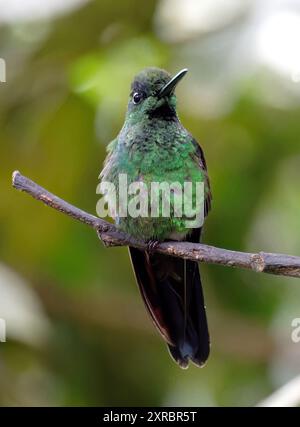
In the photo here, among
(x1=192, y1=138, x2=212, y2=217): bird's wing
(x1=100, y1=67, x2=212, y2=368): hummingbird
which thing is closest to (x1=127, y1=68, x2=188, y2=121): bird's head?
(x1=100, y1=67, x2=212, y2=368): hummingbird

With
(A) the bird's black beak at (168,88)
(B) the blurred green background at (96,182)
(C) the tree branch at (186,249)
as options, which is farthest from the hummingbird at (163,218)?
(B) the blurred green background at (96,182)

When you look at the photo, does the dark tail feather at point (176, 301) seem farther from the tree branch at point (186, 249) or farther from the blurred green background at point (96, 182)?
the blurred green background at point (96, 182)

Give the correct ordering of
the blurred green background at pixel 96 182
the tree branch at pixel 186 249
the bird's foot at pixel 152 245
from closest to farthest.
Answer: the tree branch at pixel 186 249 < the bird's foot at pixel 152 245 < the blurred green background at pixel 96 182

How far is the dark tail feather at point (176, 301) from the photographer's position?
4.50 meters

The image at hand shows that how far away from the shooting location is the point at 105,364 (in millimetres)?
6484

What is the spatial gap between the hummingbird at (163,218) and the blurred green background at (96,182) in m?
1.33

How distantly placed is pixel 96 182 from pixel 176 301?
74.7 inches

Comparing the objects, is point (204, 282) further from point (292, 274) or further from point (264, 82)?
point (292, 274)

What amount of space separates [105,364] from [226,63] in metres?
2.39

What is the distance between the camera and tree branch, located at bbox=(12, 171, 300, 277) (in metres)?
3.49

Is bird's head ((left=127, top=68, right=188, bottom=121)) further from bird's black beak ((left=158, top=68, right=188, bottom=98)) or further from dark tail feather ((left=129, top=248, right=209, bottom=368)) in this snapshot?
dark tail feather ((left=129, top=248, right=209, bottom=368))

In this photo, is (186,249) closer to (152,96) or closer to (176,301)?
(176,301)
